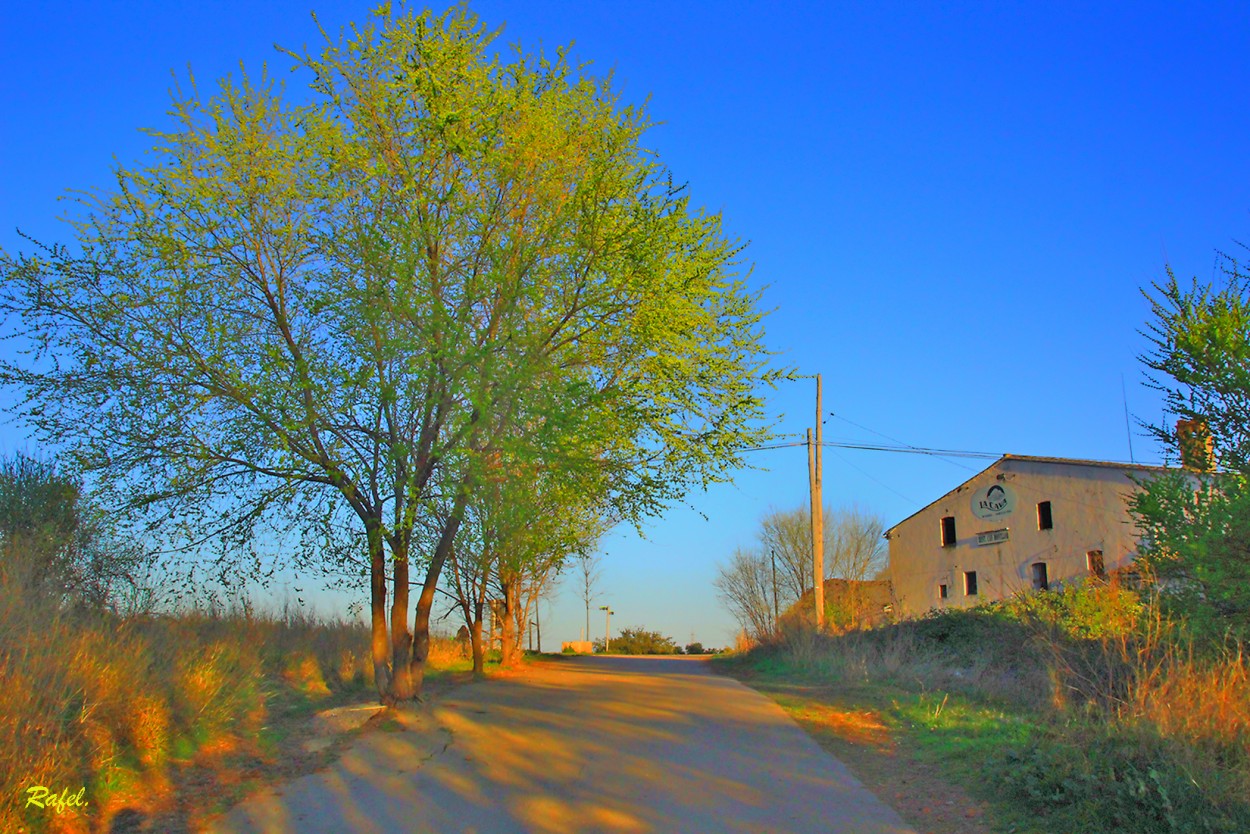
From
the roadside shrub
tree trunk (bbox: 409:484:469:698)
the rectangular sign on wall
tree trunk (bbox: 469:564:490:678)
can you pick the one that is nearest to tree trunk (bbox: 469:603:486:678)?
tree trunk (bbox: 469:564:490:678)

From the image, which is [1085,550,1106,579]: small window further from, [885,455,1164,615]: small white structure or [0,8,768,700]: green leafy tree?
[0,8,768,700]: green leafy tree

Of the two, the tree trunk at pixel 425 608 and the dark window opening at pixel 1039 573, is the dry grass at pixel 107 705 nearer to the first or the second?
the tree trunk at pixel 425 608

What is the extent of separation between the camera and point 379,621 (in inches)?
562

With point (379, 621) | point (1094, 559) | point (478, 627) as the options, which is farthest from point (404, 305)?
point (1094, 559)

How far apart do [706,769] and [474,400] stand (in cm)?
512

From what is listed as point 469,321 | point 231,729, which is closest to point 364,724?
point 231,729

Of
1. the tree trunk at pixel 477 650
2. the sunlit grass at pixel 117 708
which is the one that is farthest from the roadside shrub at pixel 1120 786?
the tree trunk at pixel 477 650

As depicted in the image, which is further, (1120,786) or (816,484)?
(816,484)

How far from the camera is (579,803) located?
26.5ft

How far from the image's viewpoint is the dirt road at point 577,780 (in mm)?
7508
